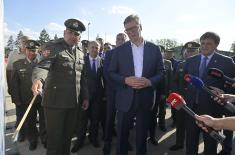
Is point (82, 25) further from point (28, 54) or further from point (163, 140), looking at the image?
point (163, 140)

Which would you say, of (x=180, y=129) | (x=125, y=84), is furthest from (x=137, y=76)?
(x=180, y=129)

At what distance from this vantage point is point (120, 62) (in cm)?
422

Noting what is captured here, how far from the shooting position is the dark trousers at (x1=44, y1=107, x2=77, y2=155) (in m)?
3.83

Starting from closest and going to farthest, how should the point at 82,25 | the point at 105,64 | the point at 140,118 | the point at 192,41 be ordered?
1. the point at 82,25
2. the point at 140,118
3. the point at 105,64
4. the point at 192,41

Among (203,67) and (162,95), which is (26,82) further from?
(203,67)

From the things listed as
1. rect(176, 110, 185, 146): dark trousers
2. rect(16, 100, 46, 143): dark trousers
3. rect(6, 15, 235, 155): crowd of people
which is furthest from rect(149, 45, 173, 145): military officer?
rect(16, 100, 46, 143): dark trousers

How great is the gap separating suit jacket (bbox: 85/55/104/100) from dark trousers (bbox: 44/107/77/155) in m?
1.83

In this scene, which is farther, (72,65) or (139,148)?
(139,148)

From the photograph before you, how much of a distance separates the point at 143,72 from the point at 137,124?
77cm

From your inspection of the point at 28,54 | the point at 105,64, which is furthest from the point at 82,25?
the point at 28,54

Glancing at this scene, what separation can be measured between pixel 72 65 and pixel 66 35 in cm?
42

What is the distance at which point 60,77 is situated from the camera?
3.80m

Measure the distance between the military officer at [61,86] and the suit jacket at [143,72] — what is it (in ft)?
2.11

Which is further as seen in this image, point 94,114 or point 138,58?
point 94,114
